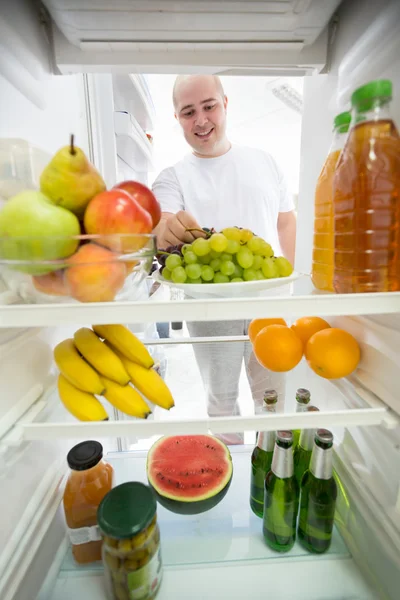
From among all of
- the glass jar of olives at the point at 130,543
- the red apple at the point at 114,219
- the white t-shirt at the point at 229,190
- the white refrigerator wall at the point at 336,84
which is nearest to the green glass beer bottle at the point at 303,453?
the glass jar of olives at the point at 130,543

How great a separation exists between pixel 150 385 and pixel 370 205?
439 mm

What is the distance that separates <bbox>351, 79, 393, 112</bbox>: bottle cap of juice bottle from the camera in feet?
1.23

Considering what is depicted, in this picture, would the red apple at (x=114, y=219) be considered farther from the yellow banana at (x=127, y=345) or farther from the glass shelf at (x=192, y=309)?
the yellow banana at (x=127, y=345)

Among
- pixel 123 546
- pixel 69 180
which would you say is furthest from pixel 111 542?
pixel 69 180

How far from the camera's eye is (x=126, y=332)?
549 mm

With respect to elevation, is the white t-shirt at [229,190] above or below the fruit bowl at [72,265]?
above

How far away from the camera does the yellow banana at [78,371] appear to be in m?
0.48

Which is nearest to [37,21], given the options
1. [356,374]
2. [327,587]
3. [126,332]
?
[126,332]

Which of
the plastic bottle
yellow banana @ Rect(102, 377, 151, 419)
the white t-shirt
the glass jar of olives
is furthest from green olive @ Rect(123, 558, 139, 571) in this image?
the white t-shirt

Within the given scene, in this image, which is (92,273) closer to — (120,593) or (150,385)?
(150,385)

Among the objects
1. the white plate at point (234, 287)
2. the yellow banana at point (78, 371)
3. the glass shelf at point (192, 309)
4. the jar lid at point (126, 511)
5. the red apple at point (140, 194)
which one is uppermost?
the red apple at point (140, 194)

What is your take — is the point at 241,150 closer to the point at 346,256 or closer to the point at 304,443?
the point at 346,256

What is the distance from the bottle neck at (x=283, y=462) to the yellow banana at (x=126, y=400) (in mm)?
261

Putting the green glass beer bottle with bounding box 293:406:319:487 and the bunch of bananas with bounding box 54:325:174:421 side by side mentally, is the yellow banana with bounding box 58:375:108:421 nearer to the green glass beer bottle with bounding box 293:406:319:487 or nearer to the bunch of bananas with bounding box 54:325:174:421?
the bunch of bananas with bounding box 54:325:174:421
